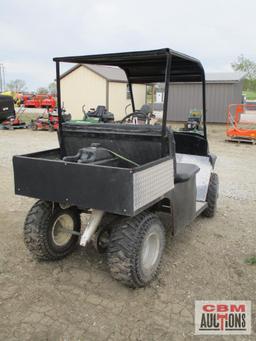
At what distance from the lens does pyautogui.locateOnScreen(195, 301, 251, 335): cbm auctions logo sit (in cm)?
253

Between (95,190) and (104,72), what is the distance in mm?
17958

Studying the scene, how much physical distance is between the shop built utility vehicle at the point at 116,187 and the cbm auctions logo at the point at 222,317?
1.74 ft

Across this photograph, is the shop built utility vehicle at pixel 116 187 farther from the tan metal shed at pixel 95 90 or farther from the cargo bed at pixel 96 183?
the tan metal shed at pixel 95 90

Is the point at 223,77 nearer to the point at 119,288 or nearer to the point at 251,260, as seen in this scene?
the point at 251,260

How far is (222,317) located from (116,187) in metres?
1.33

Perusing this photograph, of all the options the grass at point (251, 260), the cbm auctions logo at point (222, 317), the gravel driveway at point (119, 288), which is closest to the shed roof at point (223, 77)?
the gravel driveway at point (119, 288)

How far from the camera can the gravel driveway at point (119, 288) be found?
2479 millimetres

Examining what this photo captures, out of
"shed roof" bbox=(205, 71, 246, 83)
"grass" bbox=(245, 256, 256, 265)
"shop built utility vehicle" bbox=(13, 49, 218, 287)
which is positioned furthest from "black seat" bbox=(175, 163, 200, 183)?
"shed roof" bbox=(205, 71, 246, 83)

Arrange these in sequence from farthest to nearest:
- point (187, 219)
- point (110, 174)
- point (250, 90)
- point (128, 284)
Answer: point (250, 90) → point (187, 219) → point (128, 284) → point (110, 174)

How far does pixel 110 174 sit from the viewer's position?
2.53 metres

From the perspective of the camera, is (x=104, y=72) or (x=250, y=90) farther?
(x=250, y=90)

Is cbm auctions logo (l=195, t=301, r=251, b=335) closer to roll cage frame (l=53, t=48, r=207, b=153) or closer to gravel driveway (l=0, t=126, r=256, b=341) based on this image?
gravel driveway (l=0, t=126, r=256, b=341)

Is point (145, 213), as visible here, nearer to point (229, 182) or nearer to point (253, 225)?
point (253, 225)

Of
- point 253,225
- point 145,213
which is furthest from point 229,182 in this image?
point 145,213
